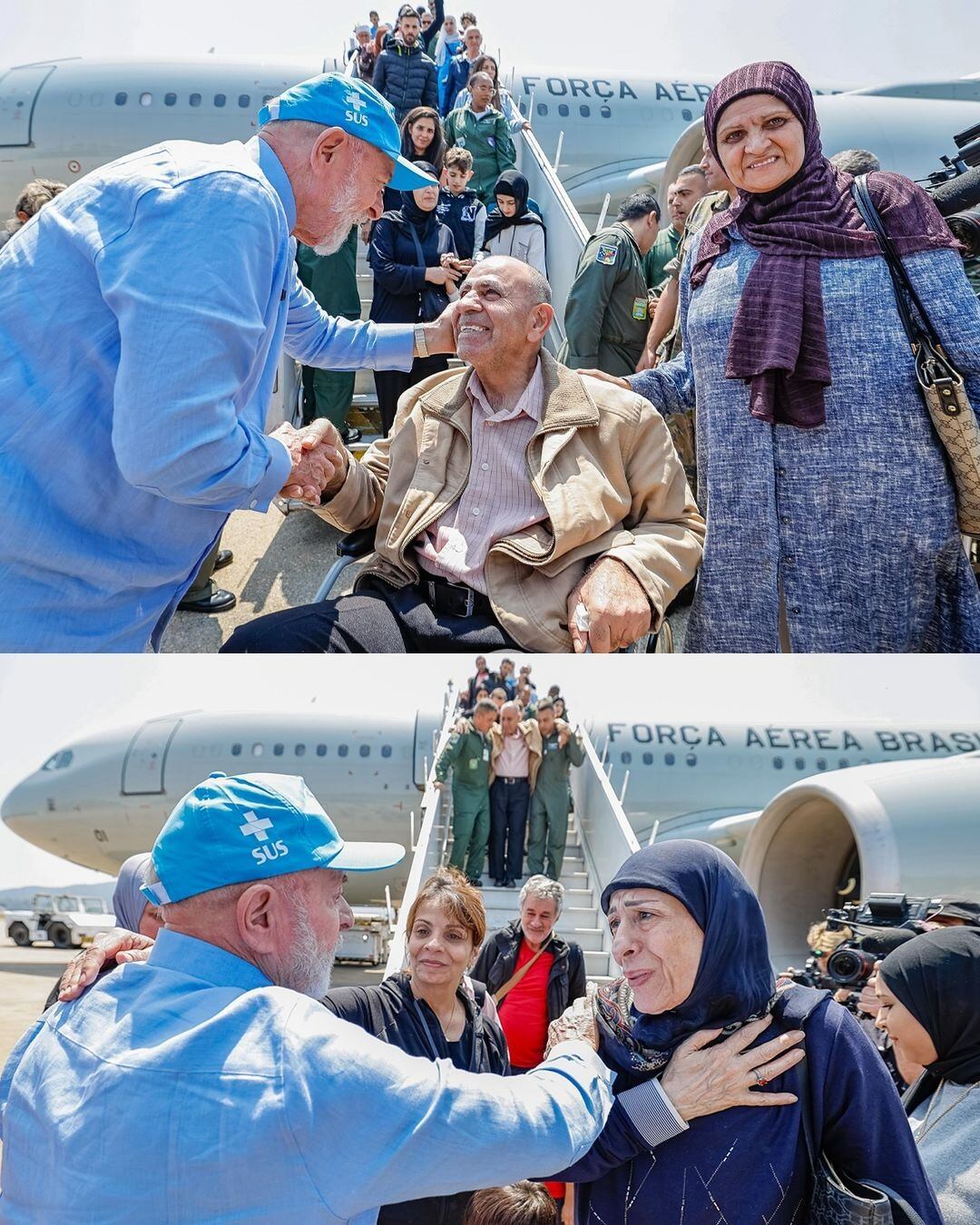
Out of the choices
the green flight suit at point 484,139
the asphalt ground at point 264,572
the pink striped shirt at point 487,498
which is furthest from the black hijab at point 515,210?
the pink striped shirt at point 487,498

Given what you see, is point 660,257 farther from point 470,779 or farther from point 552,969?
point 552,969

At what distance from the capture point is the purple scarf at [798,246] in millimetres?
2893

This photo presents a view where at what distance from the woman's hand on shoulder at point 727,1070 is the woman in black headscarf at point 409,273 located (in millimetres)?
4666

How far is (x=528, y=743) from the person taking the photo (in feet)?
7.52

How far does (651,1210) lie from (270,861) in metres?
0.83

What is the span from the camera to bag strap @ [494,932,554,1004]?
1981 millimetres

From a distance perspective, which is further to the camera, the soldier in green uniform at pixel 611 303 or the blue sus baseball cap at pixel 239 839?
the soldier in green uniform at pixel 611 303

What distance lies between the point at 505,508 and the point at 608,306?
10.7 ft

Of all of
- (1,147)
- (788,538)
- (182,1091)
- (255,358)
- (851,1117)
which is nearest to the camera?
(182,1091)

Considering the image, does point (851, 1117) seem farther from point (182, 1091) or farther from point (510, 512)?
point (510, 512)

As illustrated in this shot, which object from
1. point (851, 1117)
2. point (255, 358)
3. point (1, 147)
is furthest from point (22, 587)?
point (1, 147)

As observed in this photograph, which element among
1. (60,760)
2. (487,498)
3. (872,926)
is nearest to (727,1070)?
(872,926)

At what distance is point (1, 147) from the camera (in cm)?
1268

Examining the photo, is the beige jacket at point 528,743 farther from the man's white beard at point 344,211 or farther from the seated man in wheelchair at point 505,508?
the man's white beard at point 344,211
